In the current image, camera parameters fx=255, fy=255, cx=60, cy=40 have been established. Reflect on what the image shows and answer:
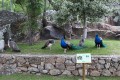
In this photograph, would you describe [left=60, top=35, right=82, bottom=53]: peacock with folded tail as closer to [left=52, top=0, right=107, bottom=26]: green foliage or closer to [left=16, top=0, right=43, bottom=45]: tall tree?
[left=52, top=0, right=107, bottom=26]: green foliage

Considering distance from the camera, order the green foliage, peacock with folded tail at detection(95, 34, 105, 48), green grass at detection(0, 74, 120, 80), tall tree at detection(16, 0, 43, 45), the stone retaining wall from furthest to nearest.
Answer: tall tree at detection(16, 0, 43, 45) < peacock with folded tail at detection(95, 34, 105, 48) < the green foliage < the stone retaining wall < green grass at detection(0, 74, 120, 80)

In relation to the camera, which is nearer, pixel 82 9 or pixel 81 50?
pixel 82 9

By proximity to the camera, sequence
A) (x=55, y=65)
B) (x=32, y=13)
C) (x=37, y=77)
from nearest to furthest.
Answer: (x=37, y=77) < (x=55, y=65) < (x=32, y=13)

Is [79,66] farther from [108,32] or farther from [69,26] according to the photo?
[108,32]

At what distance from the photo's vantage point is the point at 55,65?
835 cm

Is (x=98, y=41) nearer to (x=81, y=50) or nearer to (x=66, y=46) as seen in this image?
(x=81, y=50)

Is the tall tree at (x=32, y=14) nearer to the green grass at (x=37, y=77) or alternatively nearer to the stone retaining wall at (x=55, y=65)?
the stone retaining wall at (x=55, y=65)

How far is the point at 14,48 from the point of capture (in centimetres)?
930

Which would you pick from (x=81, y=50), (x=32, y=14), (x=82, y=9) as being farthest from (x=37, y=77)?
(x=32, y=14)

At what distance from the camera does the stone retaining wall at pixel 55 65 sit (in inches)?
325

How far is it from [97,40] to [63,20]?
4.86 feet

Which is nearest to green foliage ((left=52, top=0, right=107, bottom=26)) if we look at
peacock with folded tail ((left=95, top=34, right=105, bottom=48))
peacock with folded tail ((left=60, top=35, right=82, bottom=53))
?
peacock with folded tail ((left=95, top=34, right=105, bottom=48))

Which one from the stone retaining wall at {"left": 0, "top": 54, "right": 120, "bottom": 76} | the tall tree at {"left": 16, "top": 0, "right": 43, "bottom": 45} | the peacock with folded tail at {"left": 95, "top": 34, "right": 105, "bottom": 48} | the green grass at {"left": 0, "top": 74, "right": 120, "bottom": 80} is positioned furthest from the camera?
the tall tree at {"left": 16, "top": 0, "right": 43, "bottom": 45}

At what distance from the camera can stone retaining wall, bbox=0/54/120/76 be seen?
8266 millimetres
